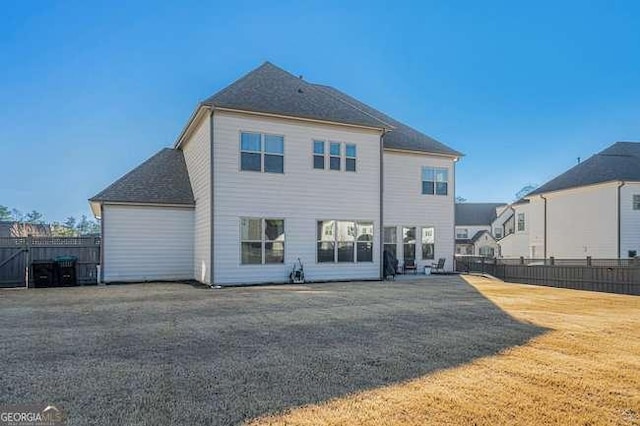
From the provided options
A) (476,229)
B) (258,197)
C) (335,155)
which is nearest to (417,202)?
(335,155)

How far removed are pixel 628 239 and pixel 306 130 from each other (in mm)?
20044

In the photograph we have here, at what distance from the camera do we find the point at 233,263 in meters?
13.6

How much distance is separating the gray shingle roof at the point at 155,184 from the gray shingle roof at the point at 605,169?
76.5 feet

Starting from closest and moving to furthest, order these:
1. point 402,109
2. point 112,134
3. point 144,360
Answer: point 144,360 < point 402,109 < point 112,134

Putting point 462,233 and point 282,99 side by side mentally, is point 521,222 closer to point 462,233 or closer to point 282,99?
point 462,233

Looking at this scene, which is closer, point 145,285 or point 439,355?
point 439,355

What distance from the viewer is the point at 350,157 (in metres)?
15.6

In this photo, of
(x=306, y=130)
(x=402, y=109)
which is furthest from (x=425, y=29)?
Result: (x=306, y=130)

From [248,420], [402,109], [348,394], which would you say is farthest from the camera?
[402,109]

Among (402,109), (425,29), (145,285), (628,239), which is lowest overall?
(145,285)

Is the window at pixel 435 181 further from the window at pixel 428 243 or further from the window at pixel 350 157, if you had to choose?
the window at pixel 350 157

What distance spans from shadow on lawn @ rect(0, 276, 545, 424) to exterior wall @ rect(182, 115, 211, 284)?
4.50 m

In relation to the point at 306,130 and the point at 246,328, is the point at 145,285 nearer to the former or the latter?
the point at 306,130

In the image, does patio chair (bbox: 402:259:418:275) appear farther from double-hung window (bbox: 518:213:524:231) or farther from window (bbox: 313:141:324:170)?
double-hung window (bbox: 518:213:524:231)
